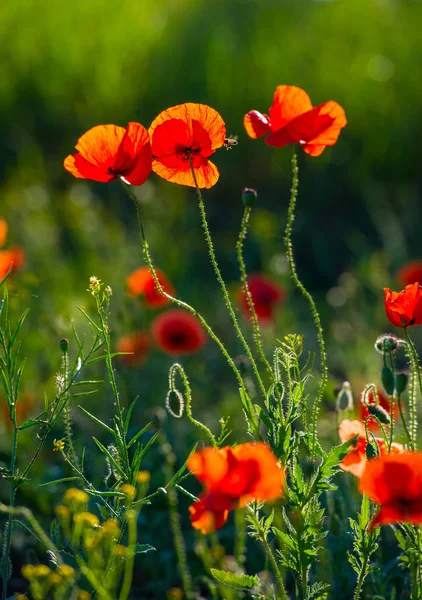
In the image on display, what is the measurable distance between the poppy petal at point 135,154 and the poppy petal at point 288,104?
0.20 m

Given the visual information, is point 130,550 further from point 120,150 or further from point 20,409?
point 20,409

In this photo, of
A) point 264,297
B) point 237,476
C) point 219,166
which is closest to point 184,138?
point 237,476

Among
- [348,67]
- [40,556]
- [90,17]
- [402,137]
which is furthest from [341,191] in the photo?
[40,556]

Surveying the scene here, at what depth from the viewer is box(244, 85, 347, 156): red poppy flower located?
1.27 metres

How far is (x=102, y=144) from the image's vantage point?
126 cm

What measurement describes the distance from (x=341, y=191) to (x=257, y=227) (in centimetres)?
153

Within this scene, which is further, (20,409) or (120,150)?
(20,409)

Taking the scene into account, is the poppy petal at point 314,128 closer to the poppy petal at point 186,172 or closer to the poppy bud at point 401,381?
the poppy petal at point 186,172

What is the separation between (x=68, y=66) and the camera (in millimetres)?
5348

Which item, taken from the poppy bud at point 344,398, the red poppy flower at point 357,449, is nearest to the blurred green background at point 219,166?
the poppy bud at point 344,398

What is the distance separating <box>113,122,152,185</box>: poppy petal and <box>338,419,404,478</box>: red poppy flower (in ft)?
1.71

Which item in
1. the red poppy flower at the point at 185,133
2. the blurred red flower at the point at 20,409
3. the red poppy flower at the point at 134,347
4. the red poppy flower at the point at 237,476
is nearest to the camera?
the red poppy flower at the point at 237,476

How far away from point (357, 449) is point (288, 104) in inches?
22.0

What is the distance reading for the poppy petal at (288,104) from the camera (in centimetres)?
127
